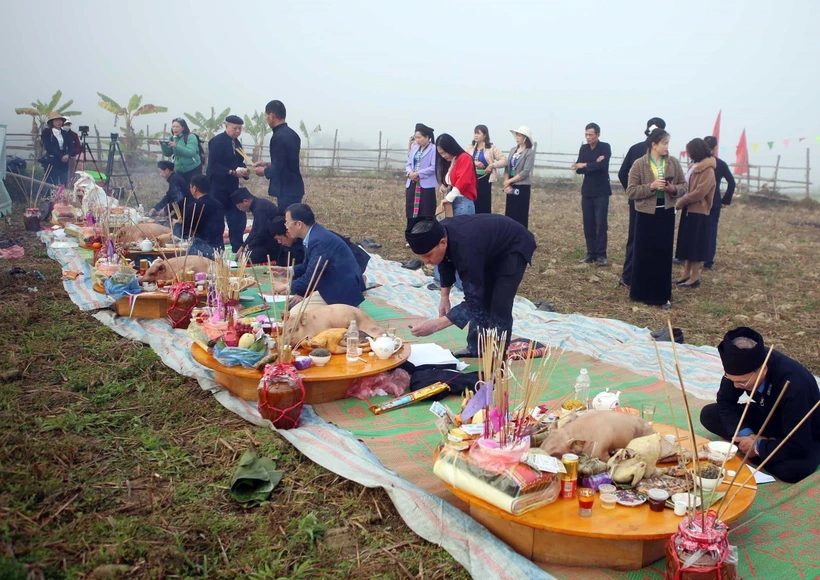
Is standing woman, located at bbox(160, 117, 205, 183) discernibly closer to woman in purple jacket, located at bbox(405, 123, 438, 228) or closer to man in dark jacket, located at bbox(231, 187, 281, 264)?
man in dark jacket, located at bbox(231, 187, 281, 264)

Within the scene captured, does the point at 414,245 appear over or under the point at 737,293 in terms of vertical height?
over

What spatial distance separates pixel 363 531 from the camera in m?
2.68

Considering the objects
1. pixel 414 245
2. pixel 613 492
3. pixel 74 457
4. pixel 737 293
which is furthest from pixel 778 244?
pixel 74 457

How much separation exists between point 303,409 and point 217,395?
55cm

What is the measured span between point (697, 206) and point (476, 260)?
3573 mm

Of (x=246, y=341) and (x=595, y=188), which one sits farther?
(x=595, y=188)

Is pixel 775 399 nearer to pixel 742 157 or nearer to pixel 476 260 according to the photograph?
pixel 476 260

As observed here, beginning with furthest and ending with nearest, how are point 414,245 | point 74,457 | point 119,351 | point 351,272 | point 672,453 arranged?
point 351,272 → point 119,351 → point 414,245 → point 74,457 → point 672,453

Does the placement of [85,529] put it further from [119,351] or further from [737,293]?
[737,293]

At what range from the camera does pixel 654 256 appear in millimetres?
6156

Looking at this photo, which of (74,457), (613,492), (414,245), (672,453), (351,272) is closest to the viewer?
(613,492)

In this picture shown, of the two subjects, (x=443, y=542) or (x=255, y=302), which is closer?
(x=443, y=542)

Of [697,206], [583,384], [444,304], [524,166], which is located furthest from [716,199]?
[583,384]

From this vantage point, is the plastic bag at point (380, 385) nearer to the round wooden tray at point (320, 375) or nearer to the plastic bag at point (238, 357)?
the round wooden tray at point (320, 375)
